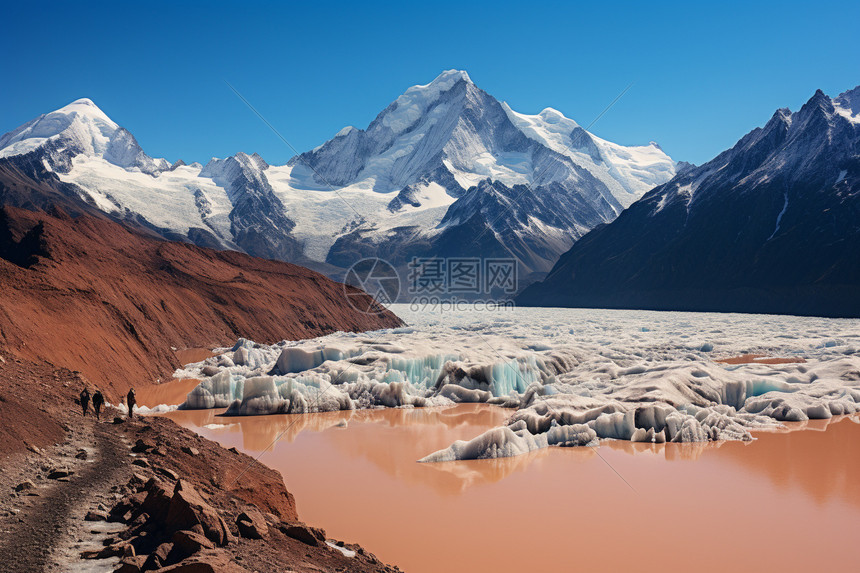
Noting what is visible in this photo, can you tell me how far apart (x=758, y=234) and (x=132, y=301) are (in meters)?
135

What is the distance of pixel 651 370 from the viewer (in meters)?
33.5

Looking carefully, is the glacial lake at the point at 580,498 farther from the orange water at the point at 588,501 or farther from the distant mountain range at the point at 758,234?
the distant mountain range at the point at 758,234

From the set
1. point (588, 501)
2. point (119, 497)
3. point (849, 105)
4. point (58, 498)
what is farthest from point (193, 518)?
point (849, 105)

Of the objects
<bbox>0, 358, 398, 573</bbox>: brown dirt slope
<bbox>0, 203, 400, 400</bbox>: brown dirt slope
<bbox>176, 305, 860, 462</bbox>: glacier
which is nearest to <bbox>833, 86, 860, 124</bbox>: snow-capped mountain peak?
<bbox>0, 203, 400, 400</bbox>: brown dirt slope

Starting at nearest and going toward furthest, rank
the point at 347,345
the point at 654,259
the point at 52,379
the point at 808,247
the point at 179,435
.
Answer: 1. the point at 179,435
2. the point at 52,379
3. the point at 347,345
4. the point at 808,247
5. the point at 654,259

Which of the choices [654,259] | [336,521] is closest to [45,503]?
[336,521]

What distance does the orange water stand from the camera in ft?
42.4

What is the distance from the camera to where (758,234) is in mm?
144250

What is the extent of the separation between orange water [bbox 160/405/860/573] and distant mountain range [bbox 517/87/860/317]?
103217 mm

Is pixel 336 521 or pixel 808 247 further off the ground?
pixel 808 247

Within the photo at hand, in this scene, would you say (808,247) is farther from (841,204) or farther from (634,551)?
(634,551)

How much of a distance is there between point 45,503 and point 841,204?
146252 millimetres

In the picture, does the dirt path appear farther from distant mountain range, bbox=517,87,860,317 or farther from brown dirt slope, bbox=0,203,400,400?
distant mountain range, bbox=517,87,860,317

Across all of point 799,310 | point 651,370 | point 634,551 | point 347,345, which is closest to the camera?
point 634,551
